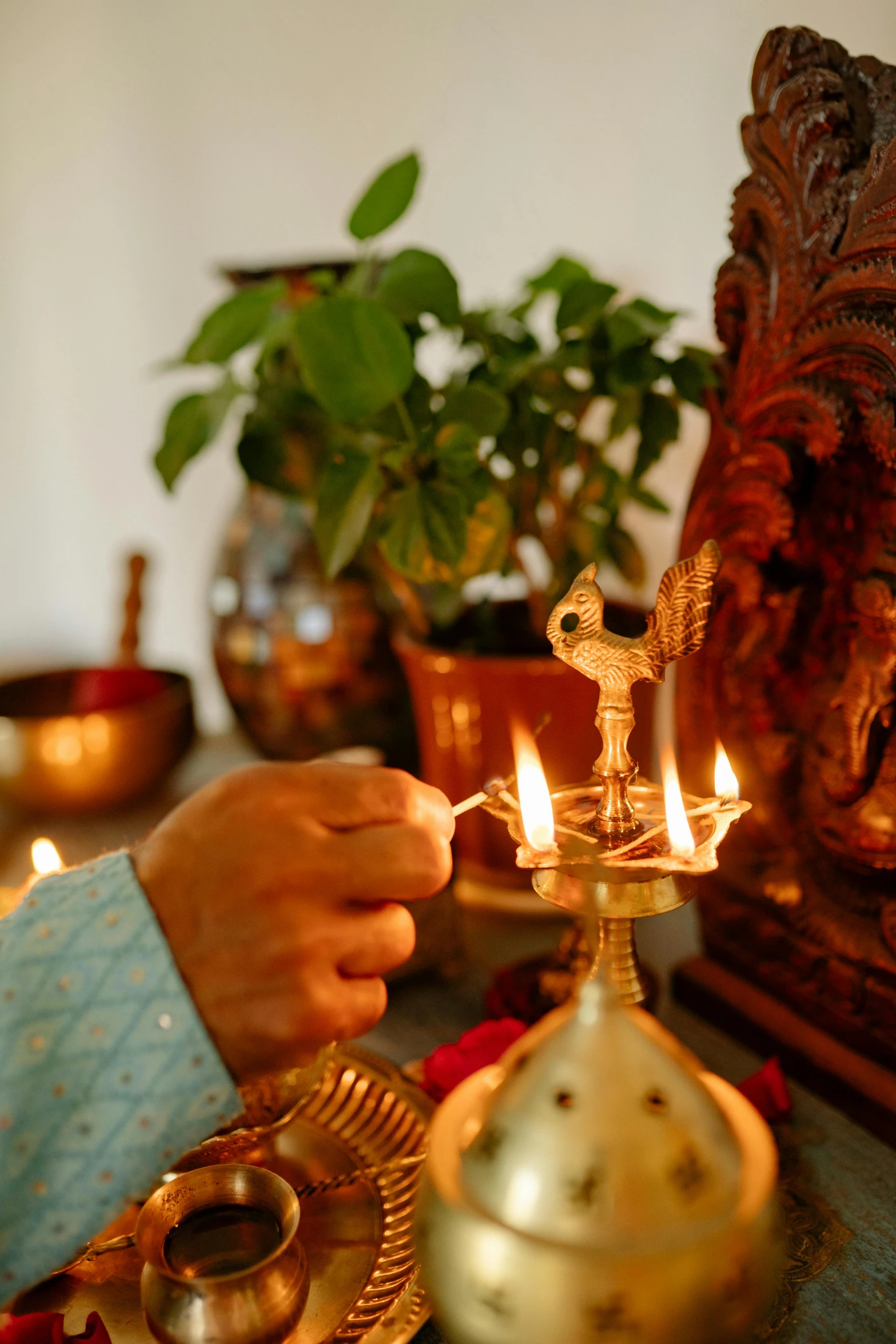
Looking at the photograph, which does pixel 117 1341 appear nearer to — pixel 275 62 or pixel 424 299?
pixel 424 299

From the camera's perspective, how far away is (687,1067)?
0.99ft

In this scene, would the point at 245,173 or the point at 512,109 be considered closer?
the point at 512,109

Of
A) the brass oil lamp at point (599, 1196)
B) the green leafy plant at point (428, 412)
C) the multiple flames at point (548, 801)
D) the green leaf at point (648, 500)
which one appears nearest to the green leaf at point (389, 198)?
the green leafy plant at point (428, 412)

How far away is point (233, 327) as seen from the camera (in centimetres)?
64

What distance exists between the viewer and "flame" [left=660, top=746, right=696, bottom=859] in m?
0.35

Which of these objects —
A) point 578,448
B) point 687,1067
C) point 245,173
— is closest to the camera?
point 687,1067

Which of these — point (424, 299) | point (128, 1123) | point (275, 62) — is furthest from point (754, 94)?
point (275, 62)

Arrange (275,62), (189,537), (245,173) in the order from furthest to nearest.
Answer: (189,537), (245,173), (275,62)

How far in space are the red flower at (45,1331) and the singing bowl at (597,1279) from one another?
6.4 inches

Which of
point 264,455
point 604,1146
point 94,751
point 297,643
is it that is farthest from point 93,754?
point 604,1146

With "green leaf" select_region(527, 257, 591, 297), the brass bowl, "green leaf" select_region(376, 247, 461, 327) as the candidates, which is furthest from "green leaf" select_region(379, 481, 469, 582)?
the brass bowl

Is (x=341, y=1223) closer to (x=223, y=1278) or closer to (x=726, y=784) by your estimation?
(x=223, y=1278)

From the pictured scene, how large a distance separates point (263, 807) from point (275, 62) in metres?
1.02

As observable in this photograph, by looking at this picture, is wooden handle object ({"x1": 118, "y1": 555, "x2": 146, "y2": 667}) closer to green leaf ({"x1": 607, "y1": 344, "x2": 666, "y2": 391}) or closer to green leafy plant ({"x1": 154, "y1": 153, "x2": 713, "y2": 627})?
green leafy plant ({"x1": 154, "y1": 153, "x2": 713, "y2": 627})
